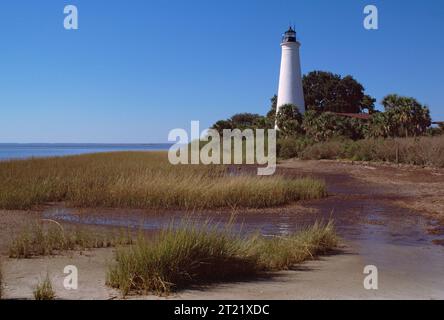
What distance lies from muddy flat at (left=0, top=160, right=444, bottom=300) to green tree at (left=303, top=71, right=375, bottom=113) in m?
50.2

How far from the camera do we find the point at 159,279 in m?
6.85

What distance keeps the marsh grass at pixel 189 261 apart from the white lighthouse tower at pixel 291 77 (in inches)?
1980

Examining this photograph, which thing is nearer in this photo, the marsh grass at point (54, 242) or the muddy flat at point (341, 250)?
the muddy flat at point (341, 250)

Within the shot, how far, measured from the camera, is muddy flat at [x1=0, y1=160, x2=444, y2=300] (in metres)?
7.08

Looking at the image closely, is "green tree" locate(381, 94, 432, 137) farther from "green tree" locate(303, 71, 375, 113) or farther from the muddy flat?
"green tree" locate(303, 71, 375, 113)

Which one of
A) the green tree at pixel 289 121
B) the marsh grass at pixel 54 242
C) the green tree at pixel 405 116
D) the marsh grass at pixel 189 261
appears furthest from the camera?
the green tree at pixel 289 121

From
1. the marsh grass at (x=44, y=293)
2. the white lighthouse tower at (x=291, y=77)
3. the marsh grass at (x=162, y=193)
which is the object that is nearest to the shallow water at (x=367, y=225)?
the marsh grass at (x=162, y=193)

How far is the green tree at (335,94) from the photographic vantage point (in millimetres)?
73812

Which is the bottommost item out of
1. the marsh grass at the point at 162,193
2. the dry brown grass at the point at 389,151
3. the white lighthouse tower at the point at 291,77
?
the marsh grass at the point at 162,193

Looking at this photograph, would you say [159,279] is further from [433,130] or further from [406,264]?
[433,130]

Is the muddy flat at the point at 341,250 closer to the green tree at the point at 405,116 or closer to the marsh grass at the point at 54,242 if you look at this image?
the marsh grass at the point at 54,242

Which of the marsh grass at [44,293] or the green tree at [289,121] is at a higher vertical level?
the green tree at [289,121]

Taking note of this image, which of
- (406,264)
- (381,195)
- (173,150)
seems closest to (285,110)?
(173,150)
